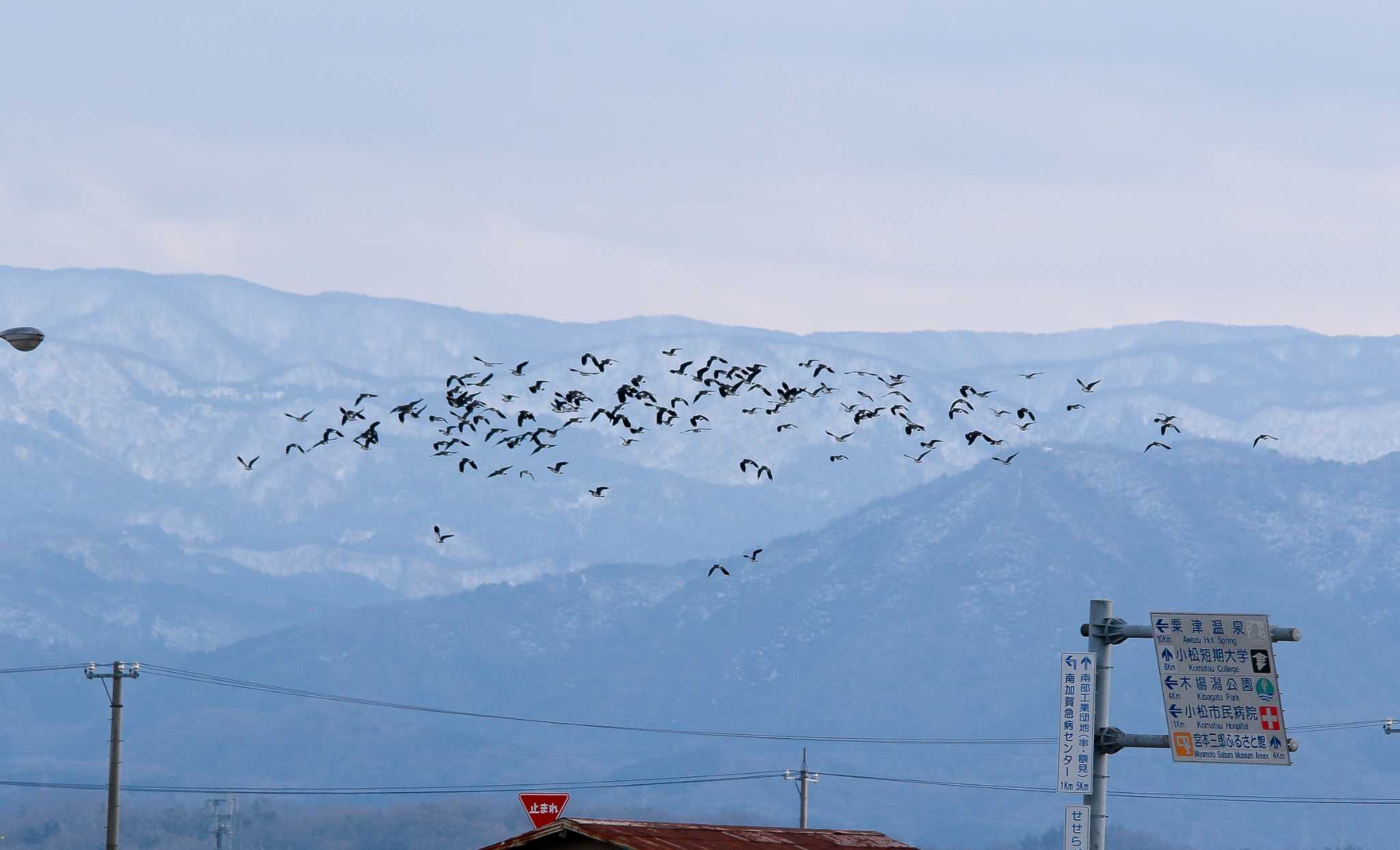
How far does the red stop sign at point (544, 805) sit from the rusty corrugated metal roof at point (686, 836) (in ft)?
A: 29.7

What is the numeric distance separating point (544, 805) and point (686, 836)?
12.7 m

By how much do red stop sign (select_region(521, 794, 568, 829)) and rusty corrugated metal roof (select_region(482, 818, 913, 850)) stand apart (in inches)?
356

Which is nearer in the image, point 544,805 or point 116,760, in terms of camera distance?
point 544,805

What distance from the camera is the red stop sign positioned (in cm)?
4044

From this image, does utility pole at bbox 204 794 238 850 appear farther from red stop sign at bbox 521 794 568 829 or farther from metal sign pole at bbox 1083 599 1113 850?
metal sign pole at bbox 1083 599 1113 850

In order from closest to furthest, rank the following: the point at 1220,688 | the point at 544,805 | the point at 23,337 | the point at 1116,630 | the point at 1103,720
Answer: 1. the point at 23,337
2. the point at 1220,688
3. the point at 1103,720
4. the point at 1116,630
5. the point at 544,805

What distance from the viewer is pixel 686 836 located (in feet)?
94.3

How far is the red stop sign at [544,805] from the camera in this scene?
40.4m

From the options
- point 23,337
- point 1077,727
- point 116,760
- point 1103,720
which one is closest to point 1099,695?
point 1103,720

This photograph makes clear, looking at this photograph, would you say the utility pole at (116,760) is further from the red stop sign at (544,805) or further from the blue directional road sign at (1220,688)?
the blue directional road sign at (1220,688)

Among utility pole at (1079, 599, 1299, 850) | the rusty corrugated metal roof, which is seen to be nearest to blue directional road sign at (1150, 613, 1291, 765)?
utility pole at (1079, 599, 1299, 850)

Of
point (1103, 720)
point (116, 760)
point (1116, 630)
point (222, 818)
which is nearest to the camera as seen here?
point (1103, 720)

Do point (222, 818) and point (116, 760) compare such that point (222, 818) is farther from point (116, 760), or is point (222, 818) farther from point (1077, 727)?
point (1077, 727)

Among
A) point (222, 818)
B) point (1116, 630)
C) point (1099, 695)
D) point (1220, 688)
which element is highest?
point (1116, 630)
